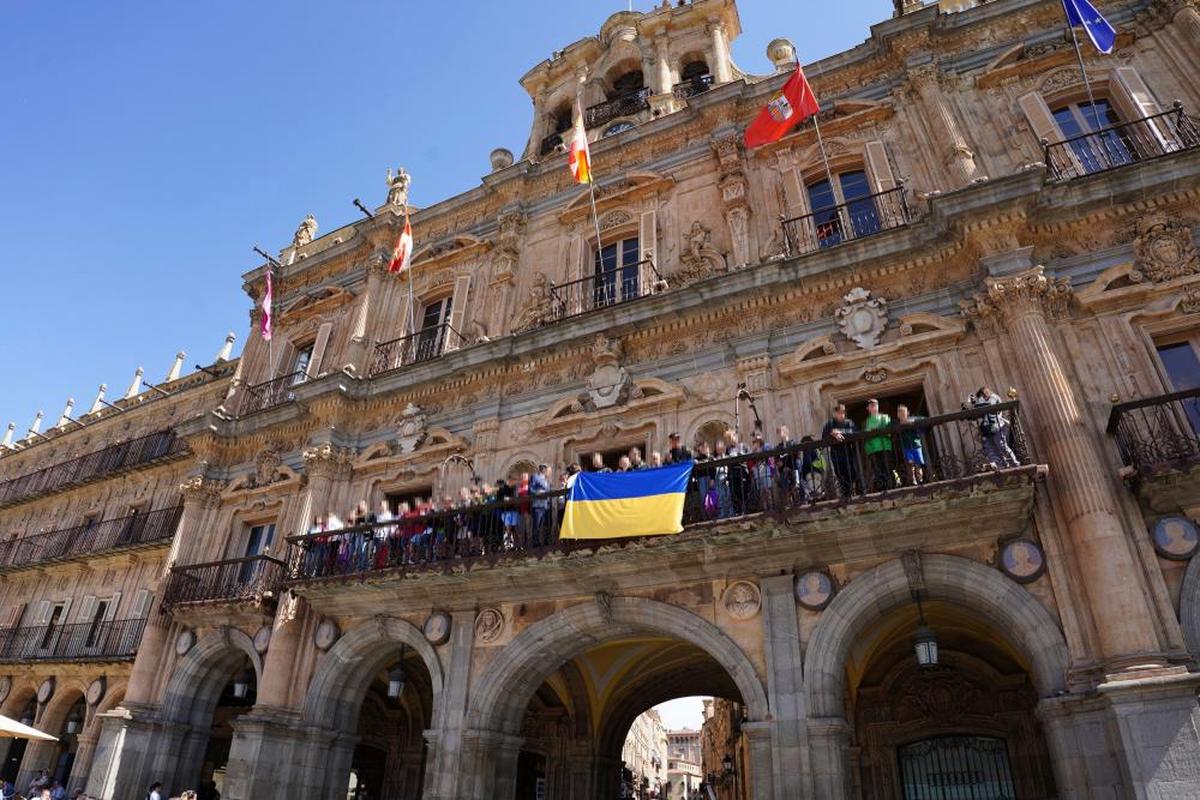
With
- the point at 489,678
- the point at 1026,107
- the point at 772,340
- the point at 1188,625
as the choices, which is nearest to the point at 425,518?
the point at 489,678

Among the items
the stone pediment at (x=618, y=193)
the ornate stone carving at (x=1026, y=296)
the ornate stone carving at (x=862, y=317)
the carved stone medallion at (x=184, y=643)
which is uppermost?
the stone pediment at (x=618, y=193)

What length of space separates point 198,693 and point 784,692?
1247 cm

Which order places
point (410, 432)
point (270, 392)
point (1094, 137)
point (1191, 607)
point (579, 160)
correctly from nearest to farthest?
point (1191, 607) → point (1094, 137) → point (579, 160) → point (410, 432) → point (270, 392)

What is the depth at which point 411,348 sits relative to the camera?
55.4 ft

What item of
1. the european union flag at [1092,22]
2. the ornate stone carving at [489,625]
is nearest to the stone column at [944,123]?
the european union flag at [1092,22]

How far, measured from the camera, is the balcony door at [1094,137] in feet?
38.0

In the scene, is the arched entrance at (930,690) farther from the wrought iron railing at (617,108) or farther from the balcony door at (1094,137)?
the wrought iron railing at (617,108)

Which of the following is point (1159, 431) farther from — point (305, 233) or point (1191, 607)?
point (305, 233)

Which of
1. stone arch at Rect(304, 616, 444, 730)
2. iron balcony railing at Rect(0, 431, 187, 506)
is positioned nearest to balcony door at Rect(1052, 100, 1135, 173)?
stone arch at Rect(304, 616, 444, 730)

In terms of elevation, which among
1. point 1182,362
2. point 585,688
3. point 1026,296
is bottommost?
point 585,688

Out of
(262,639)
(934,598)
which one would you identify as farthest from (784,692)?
(262,639)

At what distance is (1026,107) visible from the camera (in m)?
12.6

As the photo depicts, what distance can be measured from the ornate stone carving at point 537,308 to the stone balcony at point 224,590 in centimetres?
677

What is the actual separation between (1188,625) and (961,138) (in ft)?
27.8
